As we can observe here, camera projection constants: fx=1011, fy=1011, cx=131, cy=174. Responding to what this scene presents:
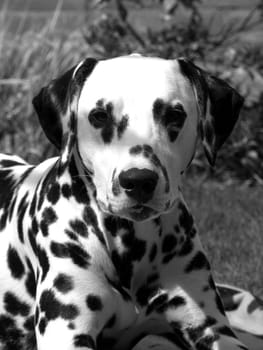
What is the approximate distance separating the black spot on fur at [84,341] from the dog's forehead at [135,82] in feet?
2.70

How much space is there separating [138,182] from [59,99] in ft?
2.11

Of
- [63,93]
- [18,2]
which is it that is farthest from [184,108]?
[18,2]

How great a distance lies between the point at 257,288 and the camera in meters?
5.14

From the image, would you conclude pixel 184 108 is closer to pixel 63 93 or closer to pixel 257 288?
pixel 63 93

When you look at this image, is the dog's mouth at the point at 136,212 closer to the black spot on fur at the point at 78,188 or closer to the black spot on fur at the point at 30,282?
the black spot on fur at the point at 78,188

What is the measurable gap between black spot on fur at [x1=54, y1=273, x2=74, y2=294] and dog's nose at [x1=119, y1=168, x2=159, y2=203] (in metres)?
0.50

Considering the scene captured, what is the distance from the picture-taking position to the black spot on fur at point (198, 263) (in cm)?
387

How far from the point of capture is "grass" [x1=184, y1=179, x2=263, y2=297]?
5352 millimetres

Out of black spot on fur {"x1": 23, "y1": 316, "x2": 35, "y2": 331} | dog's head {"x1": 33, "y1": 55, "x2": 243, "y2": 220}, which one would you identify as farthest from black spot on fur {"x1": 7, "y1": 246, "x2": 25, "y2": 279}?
dog's head {"x1": 33, "y1": 55, "x2": 243, "y2": 220}

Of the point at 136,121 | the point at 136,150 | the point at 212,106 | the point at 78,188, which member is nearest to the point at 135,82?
the point at 136,121

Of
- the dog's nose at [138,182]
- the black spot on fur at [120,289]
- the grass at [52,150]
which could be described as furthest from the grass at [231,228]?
the dog's nose at [138,182]

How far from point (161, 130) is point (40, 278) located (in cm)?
76

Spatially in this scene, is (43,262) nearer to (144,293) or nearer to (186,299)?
(144,293)

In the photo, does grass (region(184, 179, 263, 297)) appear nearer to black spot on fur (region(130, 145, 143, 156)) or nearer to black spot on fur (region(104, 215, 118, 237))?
black spot on fur (region(104, 215, 118, 237))
